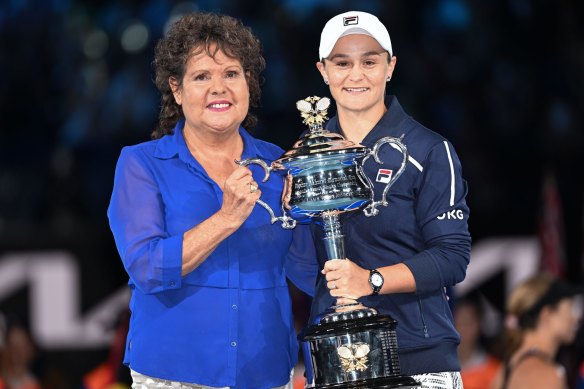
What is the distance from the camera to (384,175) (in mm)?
3615

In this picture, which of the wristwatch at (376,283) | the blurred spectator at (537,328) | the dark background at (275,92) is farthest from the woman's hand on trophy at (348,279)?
the dark background at (275,92)

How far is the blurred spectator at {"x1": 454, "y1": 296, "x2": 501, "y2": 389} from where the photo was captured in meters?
7.55

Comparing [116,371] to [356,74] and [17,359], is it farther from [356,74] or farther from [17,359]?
[356,74]

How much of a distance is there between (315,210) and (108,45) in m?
6.01

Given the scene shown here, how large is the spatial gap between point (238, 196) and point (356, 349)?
554 millimetres

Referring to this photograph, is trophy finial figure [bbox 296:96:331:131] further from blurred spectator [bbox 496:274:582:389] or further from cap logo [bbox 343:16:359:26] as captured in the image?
blurred spectator [bbox 496:274:582:389]

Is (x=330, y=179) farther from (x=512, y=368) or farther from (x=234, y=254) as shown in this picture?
(x=512, y=368)

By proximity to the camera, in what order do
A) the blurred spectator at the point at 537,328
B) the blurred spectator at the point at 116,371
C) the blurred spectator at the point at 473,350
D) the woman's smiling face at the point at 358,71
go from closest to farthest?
1. the woman's smiling face at the point at 358,71
2. the blurred spectator at the point at 537,328
3. the blurred spectator at the point at 116,371
4. the blurred spectator at the point at 473,350

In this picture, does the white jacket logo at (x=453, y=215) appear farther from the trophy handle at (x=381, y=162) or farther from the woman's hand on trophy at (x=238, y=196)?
the woman's hand on trophy at (x=238, y=196)

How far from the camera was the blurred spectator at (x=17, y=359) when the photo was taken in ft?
25.1

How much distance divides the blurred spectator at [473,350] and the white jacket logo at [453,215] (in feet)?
13.1

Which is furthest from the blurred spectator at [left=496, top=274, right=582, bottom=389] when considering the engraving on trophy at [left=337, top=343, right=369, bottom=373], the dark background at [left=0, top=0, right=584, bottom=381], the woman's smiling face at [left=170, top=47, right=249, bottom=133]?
the woman's smiling face at [left=170, top=47, right=249, bottom=133]

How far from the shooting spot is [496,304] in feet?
25.9

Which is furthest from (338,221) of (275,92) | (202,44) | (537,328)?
(275,92)
